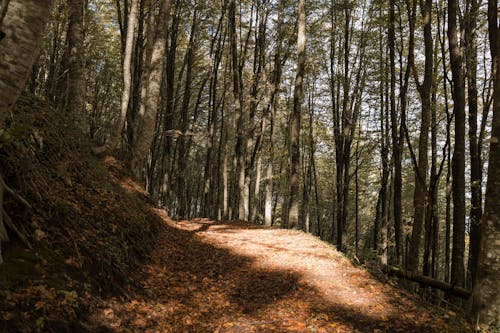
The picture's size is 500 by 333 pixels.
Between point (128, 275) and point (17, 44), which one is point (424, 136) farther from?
point (17, 44)

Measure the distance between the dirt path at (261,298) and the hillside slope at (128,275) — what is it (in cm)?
2

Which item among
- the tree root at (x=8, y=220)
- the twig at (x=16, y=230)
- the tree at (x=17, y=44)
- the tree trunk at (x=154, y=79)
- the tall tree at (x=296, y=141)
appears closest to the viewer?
the tree at (x=17, y=44)

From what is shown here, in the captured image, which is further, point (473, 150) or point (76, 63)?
point (473, 150)

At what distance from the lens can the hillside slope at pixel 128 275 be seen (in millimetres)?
3352

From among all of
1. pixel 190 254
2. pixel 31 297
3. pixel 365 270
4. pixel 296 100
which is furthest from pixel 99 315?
pixel 296 100

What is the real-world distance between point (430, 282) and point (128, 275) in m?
6.31

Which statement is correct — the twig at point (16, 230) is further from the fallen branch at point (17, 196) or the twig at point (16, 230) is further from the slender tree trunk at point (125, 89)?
the slender tree trunk at point (125, 89)

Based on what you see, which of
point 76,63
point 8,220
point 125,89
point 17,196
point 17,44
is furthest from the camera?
point 125,89

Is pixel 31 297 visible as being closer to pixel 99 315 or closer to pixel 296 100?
pixel 99 315

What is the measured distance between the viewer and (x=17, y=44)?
9.12ft

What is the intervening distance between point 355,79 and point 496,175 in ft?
48.6

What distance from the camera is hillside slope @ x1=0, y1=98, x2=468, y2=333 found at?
11.0 feet

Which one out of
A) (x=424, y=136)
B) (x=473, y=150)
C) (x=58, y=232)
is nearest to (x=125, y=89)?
(x=58, y=232)

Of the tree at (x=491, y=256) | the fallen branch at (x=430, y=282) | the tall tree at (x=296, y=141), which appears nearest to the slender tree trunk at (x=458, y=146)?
the fallen branch at (x=430, y=282)
